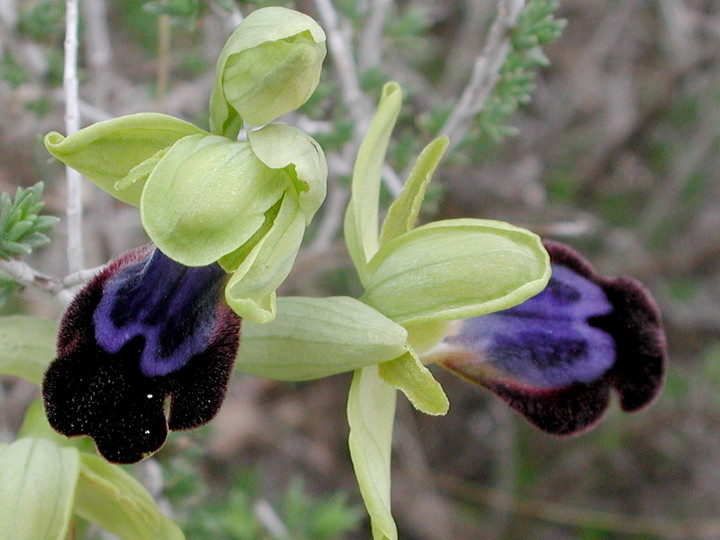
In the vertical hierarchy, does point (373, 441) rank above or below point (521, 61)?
below

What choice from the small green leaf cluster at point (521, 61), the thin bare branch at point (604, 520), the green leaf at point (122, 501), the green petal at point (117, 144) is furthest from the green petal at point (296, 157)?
the thin bare branch at point (604, 520)

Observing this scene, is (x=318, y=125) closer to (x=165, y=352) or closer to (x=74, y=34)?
(x=74, y=34)

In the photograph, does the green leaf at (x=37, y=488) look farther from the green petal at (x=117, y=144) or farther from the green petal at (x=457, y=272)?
the green petal at (x=457, y=272)

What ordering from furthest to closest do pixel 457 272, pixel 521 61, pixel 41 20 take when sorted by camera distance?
pixel 41 20 < pixel 521 61 < pixel 457 272

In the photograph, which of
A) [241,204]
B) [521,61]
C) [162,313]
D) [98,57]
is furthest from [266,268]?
[98,57]

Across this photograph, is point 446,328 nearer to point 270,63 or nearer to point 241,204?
point 241,204

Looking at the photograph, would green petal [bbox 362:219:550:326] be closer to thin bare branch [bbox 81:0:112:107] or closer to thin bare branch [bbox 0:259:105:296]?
thin bare branch [bbox 0:259:105:296]
